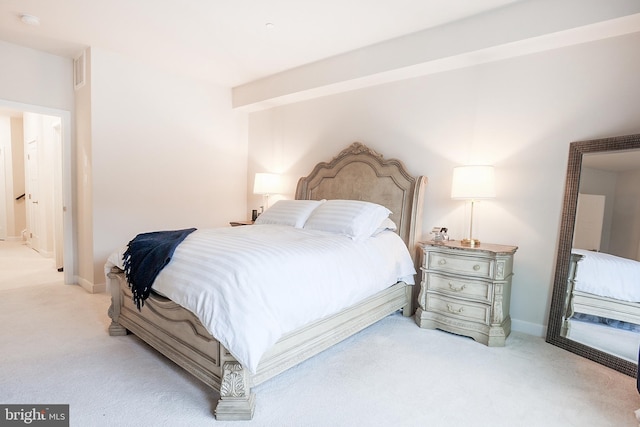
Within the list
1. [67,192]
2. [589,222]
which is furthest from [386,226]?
[67,192]

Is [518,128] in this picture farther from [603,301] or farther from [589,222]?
[603,301]

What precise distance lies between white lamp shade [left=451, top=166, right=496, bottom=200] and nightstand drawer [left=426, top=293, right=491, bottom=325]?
2.84 feet

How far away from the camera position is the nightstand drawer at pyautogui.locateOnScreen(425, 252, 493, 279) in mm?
2607

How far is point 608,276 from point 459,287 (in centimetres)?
97

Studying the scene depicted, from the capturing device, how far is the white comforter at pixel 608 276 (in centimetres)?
218

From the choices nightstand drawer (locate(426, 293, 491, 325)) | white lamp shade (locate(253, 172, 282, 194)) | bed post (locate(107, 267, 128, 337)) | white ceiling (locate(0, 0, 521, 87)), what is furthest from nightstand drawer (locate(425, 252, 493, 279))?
bed post (locate(107, 267, 128, 337))

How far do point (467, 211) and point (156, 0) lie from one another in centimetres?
317

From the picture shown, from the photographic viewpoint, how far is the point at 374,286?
2615mm

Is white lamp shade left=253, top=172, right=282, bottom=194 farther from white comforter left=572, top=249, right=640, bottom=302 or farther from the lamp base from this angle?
white comforter left=572, top=249, right=640, bottom=302

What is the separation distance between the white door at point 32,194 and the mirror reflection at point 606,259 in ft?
24.6

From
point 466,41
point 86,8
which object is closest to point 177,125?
point 86,8

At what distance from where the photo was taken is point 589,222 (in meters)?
2.46

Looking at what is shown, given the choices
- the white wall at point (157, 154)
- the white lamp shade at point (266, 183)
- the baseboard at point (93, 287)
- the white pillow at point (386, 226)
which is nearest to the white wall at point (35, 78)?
the white wall at point (157, 154)

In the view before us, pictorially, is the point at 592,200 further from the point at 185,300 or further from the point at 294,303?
the point at 185,300
